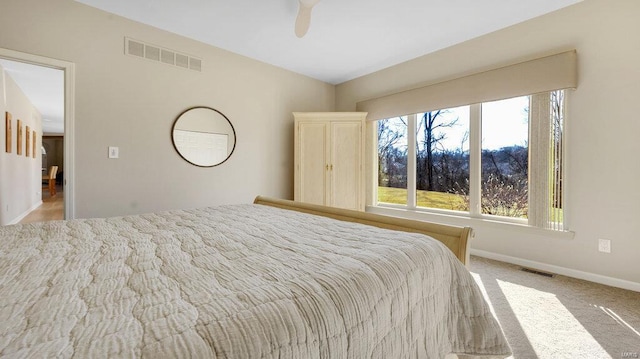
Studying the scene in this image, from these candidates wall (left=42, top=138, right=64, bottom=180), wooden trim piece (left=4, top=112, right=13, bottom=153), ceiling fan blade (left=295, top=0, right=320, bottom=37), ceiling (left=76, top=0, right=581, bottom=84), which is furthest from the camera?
wall (left=42, top=138, right=64, bottom=180)

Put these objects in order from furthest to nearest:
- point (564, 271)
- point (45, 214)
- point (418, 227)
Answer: point (45, 214) → point (564, 271) → point (418, 227)

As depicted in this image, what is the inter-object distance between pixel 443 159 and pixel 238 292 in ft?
11.1

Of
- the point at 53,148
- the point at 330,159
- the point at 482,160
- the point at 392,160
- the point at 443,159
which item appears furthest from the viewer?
the point at 53,148

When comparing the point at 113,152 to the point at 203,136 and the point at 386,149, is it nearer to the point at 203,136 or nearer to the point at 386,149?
the point at 203,136

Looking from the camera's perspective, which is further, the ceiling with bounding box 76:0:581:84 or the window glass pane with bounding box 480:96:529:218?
the window glass pane with bounding box 480:96:529:218

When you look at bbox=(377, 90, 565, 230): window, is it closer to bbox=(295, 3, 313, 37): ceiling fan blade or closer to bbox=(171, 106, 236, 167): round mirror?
bbox=(295, 3, 313, 37): ceiling fan blade

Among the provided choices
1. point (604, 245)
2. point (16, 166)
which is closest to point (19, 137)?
point (16, 166)

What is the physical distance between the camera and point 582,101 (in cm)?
249

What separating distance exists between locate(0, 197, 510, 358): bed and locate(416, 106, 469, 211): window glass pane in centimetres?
215

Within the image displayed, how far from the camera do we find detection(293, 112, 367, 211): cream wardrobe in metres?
3.94

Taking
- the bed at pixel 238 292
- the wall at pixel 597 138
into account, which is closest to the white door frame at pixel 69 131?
the bed at pixel 238 292

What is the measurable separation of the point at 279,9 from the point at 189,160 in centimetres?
186

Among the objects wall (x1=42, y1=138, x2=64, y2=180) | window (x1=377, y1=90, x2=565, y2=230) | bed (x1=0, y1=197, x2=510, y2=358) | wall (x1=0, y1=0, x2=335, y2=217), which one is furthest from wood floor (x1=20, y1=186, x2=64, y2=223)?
window (x1=377, y1=90, x2=565, y2=230)

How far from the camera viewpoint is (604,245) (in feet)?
7.89
